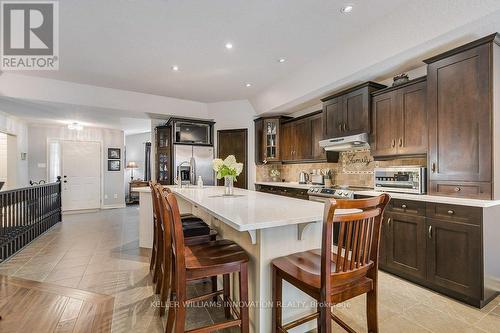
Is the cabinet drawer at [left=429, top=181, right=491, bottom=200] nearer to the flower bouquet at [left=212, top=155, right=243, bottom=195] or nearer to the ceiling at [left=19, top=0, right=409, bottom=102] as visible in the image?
the ceiling at [left=19, top=0, right=409, bottom=102]

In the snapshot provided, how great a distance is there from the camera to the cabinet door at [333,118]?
12.2 feet

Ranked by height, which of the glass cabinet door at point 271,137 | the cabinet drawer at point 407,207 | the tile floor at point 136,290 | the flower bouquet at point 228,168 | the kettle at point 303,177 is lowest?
the tile floor at point 136,290

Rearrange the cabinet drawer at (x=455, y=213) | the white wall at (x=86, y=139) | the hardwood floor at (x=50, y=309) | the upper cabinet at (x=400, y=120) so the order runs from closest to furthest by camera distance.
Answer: the hardwood floor at (x=50, y=309), the cabinet drawer at (x=455, y=213), the upper cabinet at (x=400, y=120), the white wall at (x=86, y=139)

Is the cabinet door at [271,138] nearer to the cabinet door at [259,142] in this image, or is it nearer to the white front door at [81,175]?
the cabinet door at [259,142]

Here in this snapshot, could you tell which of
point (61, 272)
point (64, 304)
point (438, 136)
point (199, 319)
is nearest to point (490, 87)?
point (438, 136)

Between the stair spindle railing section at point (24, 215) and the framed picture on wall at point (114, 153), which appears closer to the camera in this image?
the stair spindle railing section at point (24, 215)

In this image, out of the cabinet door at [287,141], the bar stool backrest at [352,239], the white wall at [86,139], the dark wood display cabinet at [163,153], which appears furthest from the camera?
the white wall at [86,139]

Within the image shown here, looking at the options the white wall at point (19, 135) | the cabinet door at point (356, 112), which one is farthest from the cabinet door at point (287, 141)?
the white wall at point (19, 135)

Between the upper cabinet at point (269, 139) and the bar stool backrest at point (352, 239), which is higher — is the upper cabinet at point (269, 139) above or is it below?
above

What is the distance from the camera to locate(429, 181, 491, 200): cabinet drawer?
2135mm

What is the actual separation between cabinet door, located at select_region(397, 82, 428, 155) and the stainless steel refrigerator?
3.96 m

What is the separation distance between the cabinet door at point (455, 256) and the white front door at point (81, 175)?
8.13 meters

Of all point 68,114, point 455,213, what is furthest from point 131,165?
point 455,213

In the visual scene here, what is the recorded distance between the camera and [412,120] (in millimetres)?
2816
